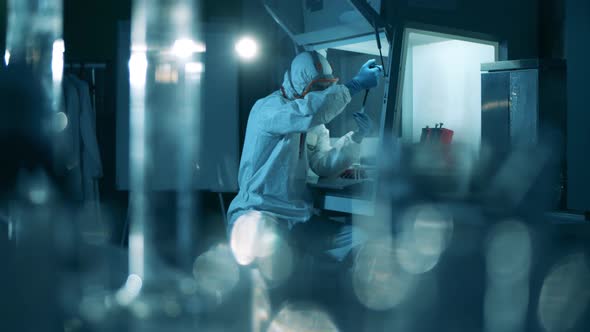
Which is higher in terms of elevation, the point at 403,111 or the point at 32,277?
the point at 403,111

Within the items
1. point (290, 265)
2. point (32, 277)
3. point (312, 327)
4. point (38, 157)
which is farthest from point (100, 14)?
point (312, 327)

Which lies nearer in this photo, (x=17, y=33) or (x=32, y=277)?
(x=32, y=277)

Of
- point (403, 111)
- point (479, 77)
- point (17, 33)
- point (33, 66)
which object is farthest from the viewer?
point (17, 33)

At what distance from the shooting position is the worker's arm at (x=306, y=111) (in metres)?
2.44

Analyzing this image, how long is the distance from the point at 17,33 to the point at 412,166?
3418 mm

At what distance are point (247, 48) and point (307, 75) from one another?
1843mm

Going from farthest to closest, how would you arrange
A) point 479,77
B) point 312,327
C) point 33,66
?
1. point 33,66
2. point 479,77
3. point 312,327

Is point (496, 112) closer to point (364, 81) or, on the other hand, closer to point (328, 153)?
point (364, 81)

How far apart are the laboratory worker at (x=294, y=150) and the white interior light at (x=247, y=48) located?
5.56 ft

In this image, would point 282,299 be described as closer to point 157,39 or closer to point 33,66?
point 157,39

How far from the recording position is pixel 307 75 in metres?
2.55

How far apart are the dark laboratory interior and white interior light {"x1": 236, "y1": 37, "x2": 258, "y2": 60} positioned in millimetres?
753

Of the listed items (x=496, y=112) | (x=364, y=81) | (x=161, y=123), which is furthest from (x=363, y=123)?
(x=161, y=123)

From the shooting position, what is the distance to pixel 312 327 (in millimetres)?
2102
